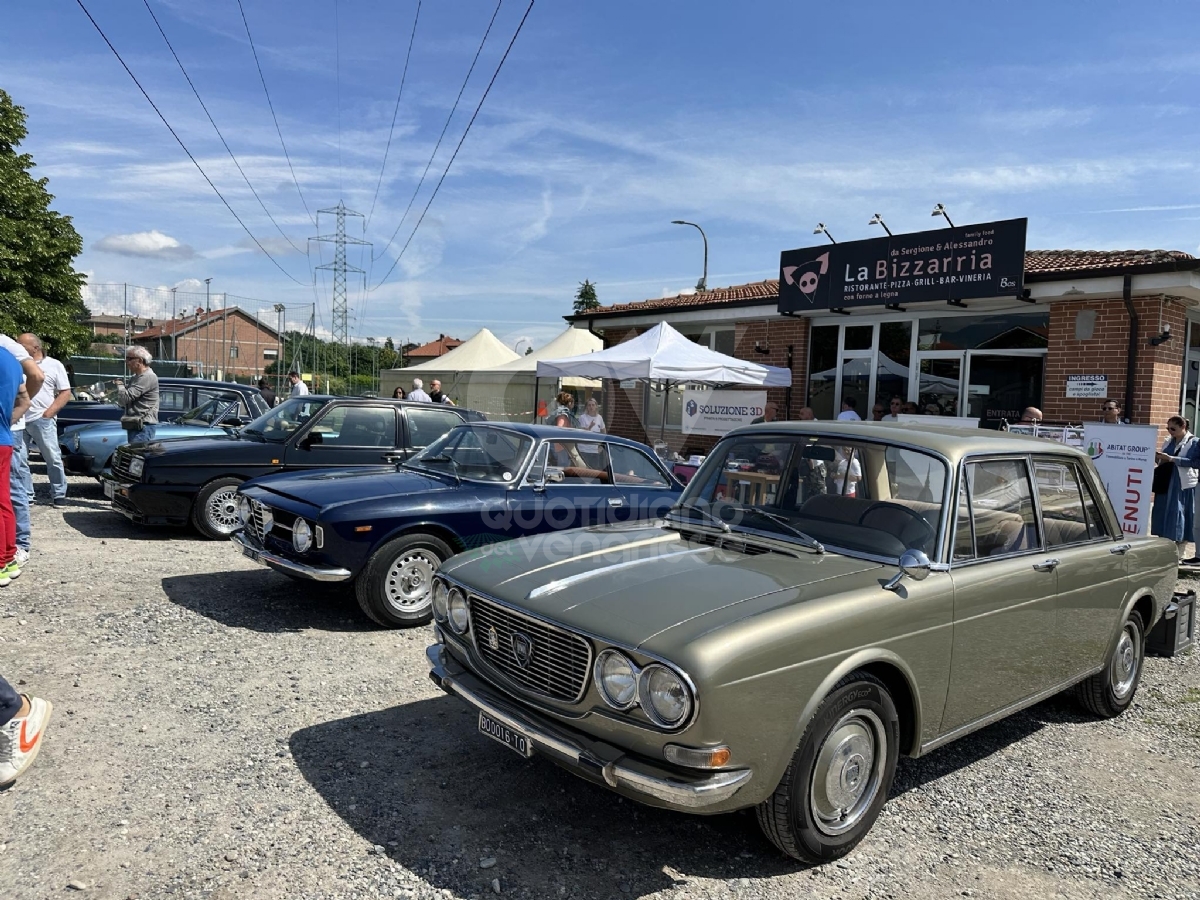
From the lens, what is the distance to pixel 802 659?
283 cm

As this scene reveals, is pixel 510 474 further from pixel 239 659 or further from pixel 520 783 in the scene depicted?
pixel 520 783

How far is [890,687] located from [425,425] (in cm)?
645

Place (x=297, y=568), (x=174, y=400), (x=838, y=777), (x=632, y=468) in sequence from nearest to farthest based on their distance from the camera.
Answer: (x=838, y=777), (x=297, y=568), (x=632, y=468), (x=174, y=400)

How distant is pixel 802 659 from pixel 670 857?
0.96 meters

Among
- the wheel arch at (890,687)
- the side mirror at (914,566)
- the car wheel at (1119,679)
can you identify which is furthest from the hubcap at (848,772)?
the car wheel at (1119,679)

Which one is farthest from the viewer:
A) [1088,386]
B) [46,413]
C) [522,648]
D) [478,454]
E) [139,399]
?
[1088,386]

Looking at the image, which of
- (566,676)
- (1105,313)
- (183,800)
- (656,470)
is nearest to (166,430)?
(656,470)

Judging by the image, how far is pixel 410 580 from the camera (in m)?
5.76

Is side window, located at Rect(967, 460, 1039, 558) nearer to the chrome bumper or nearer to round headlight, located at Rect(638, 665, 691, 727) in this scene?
round headlight, located at Rect(638, 665, 691, 727)

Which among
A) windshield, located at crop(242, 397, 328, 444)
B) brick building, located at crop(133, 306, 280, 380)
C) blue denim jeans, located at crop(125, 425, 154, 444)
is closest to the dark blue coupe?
windshield, located at crop(242, 397, 328, 444)

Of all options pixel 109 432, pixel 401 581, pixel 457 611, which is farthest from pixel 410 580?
pixel 109 432

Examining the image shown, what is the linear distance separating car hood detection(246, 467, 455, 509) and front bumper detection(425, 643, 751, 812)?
2.84 m

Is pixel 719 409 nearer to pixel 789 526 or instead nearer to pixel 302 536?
pixel 302 536

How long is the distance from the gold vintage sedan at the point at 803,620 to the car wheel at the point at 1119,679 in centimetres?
2
